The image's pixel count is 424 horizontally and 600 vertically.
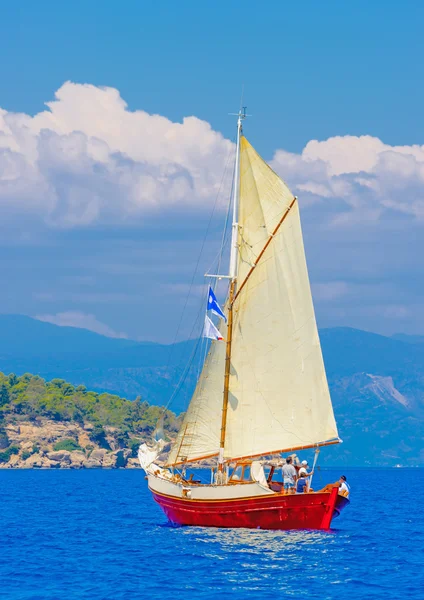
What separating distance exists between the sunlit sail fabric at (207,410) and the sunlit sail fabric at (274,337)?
5.09ft

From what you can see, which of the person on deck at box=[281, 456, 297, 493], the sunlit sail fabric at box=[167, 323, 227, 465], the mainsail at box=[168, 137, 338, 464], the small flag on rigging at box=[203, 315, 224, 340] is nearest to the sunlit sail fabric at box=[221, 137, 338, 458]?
the mainsail at box=[168, 137, 338, 464]

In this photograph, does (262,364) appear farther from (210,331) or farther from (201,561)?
(201,561)

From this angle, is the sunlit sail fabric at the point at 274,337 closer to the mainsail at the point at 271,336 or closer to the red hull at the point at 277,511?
the mainsail at the point at 271,336

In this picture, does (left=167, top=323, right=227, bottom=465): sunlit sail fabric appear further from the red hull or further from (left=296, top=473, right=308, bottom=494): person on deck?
(left=296, top=473, right=308, bottom=494): person on deck

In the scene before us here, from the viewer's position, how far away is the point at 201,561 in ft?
177

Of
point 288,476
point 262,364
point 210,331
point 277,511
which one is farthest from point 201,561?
point 210,331

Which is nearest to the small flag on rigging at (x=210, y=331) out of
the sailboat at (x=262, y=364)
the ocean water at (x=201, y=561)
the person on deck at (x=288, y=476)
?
the sailboat at (x=262, y=364)

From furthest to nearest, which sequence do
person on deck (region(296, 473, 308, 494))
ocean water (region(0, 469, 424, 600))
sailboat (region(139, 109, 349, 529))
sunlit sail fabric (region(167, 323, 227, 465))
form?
sunlit sail fabric (region(167, 323, 227, 465)), sailboat (region(139, 109, 349, 529)), person on deck (region(296, 473, 308, 494)), ocean water (region(0, 469, 424, 600))

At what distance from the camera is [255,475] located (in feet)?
207

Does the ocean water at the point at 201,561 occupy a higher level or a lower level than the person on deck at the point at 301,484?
lower

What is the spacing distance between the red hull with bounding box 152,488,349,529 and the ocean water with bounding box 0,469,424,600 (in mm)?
804

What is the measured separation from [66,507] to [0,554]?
41.6 meters

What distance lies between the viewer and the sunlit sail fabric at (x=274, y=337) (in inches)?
2517

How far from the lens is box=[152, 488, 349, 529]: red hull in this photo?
6106 centimetres
